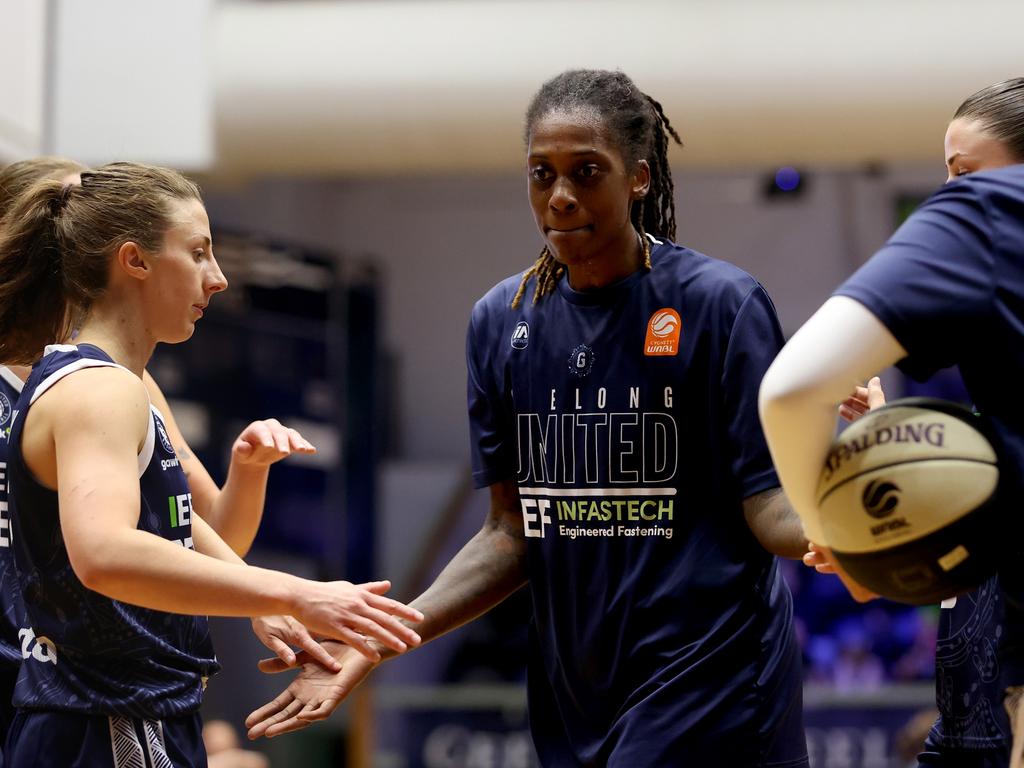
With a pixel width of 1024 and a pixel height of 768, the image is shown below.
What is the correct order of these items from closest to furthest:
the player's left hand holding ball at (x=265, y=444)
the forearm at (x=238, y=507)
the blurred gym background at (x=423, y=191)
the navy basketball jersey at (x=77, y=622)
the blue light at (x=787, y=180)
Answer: the navy basketball jersey at (x=77, y=622), the player's left hand holding ball at (x=265, y=444), the forearm at (x=238, y=507), the blurred gym background at (x=423, y=191), the blue light at (x=787, y=180)

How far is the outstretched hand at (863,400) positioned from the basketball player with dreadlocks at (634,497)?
206 mm

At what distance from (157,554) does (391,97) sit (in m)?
4.77

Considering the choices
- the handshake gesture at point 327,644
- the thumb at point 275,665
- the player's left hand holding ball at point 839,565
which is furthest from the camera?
the thumb at point 275,665

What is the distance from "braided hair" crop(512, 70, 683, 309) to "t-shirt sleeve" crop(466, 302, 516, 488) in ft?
0.32

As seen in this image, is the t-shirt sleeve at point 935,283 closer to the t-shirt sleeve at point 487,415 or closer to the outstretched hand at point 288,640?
the t-shirt sleeve at point 487,415

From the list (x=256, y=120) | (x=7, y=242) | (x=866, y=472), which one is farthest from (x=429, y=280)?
(x=866, y=472)

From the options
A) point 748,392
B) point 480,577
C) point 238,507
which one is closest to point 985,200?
point 748,392

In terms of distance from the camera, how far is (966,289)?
5.99 feet

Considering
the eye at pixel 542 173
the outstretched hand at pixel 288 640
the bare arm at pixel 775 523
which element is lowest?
the outstretched hand at pixel 288 640

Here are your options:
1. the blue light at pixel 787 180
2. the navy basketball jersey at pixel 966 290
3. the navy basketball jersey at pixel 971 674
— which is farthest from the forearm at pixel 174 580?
the blue light at pixel 787 180

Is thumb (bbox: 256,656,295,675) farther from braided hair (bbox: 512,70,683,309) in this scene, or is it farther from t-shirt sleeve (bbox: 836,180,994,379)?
t-shirt sleeve (bbox: 836,180,994,379)

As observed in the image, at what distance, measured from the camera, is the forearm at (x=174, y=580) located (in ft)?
6.88

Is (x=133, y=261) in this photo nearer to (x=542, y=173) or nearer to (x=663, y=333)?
(x=542, y=173)

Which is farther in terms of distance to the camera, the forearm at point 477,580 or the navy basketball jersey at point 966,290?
the forearm at point 477,580
